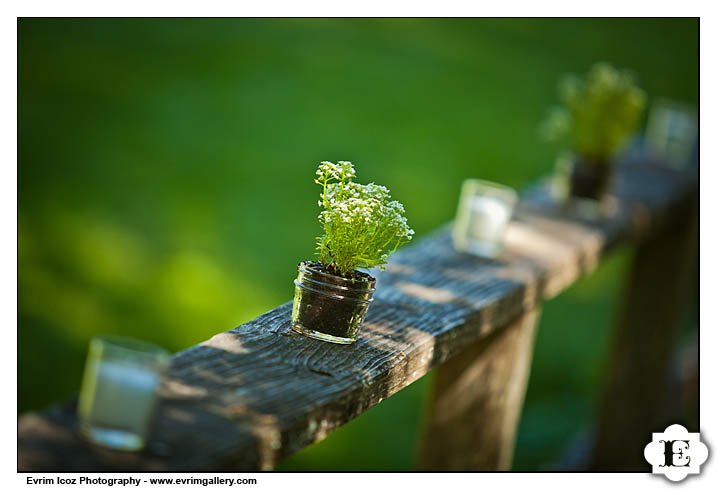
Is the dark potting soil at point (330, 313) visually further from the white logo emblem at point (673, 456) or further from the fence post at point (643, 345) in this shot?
the fence post at point (643, 345)

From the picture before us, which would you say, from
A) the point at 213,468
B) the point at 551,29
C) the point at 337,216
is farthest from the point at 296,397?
the point at 551,29

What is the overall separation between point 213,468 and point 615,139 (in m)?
1.88

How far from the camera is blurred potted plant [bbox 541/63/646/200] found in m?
2.23

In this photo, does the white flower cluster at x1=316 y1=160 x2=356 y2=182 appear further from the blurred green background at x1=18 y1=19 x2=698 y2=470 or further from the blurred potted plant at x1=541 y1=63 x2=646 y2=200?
the blurred green background at x1=18 y1=19 x2=698 y2=470

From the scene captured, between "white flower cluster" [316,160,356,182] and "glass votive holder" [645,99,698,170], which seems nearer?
"white flower cluster" [316,160,356,182]

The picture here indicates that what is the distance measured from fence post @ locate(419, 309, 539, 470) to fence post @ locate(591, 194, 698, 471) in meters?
1.16

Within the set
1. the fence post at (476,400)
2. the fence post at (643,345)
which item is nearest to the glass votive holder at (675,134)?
the fence post at (643,345)

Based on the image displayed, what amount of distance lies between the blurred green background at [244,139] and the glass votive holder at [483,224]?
3821 millimetres

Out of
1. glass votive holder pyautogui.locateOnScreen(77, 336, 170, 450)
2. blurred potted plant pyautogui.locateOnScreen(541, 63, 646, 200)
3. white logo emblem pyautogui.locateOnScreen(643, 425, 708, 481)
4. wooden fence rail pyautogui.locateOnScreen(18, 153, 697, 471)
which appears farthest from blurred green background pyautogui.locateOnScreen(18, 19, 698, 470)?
glass votive holder pyautogui.locateOnScreen(77, 336, 170, 450)

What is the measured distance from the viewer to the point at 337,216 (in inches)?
43.4

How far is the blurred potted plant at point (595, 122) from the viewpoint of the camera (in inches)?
87.7

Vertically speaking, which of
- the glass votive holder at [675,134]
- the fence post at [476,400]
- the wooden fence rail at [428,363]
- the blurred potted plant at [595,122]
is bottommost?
the fence post at [476,400]

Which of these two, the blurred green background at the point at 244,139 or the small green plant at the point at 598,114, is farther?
the blurred green background at the point at 244,139
